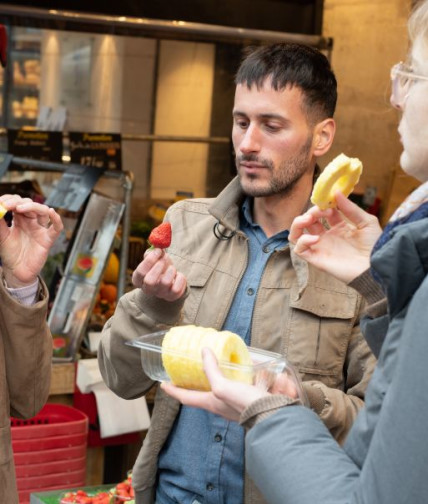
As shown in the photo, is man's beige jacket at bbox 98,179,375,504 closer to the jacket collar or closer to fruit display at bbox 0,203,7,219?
the jacket collar

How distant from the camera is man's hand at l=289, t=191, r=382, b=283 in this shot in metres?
2.12

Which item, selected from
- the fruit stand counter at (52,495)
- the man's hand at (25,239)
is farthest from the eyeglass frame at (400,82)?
the fruit stand counter at (52,495)

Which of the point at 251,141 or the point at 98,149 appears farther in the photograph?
the point at 98,149

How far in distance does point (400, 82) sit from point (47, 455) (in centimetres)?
337

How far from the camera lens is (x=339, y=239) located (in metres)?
2.21

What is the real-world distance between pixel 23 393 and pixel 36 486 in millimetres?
2029

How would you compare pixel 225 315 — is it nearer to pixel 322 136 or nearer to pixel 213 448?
pixel 213 448

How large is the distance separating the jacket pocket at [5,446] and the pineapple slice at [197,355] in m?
0.77

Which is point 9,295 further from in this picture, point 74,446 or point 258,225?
point 74,446

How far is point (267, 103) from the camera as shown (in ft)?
9.28

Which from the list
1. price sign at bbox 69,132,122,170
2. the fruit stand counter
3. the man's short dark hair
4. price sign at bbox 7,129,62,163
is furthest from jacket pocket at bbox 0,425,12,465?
price sign at bbox 7,129,62,163

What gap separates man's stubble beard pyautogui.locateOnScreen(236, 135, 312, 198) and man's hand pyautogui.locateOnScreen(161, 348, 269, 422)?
0.93m

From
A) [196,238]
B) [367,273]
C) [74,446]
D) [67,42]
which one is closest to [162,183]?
[67,42]

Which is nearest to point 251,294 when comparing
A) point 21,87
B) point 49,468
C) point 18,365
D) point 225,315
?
point 225,315
